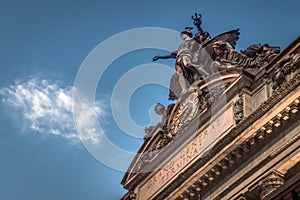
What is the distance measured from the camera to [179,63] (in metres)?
36.5

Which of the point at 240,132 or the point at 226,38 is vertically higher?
the point at 226,38

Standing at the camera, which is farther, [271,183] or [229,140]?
[229,140]

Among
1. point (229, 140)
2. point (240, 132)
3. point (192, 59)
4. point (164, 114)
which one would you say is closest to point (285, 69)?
point (240, 132)

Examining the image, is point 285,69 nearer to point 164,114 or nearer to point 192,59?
point 192,59

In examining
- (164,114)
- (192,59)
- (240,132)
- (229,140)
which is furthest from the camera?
(164,114)

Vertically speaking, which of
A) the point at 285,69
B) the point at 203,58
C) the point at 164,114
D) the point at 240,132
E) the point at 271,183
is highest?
the point at 203,58

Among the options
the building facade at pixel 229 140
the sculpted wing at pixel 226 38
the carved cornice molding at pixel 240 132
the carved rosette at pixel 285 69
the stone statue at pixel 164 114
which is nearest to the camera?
the building facade at pixel 229 140

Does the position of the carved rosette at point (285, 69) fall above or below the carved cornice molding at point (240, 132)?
above

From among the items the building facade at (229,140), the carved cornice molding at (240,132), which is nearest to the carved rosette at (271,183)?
the building facade at (229,140)

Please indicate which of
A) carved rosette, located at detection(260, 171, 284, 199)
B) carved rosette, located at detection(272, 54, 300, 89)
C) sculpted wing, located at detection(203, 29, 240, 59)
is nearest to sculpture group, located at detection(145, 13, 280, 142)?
sculpted wing, located at detection(203, 29, 240, 59)

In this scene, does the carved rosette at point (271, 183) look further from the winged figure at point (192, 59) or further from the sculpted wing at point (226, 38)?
the sculpted wing at point (226, 38)

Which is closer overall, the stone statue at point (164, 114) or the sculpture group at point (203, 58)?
the sculpture group at point (203, 58)

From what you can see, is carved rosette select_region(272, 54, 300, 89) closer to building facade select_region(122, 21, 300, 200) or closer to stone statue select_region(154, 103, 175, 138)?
building facade select_region(122, 21, 300, 200)

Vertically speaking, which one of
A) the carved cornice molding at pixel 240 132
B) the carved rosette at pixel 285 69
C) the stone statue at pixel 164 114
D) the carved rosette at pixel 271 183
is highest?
the stone statue at pixel 164 114
